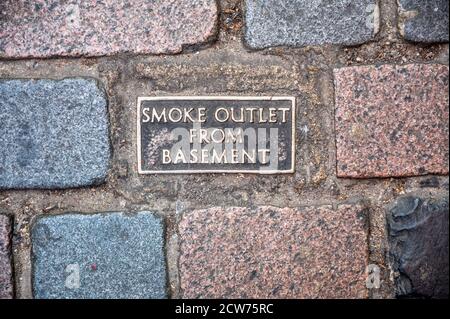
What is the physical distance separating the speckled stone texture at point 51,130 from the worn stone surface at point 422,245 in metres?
0.75

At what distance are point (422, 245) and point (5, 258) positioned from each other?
102 centimetres

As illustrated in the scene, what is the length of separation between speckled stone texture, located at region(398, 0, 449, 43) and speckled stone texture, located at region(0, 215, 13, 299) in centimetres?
108

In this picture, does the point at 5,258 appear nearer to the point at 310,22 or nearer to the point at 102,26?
the point at 102,26

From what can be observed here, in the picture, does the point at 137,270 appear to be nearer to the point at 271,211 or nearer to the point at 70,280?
the point at 70,280

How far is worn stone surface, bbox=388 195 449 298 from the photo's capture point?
1.07 meters

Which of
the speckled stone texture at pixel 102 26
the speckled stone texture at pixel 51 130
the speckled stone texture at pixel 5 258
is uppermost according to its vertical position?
the speckled stone texture at pixel 102 26

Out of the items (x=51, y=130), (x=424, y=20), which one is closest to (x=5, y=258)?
(x=51, y=130)

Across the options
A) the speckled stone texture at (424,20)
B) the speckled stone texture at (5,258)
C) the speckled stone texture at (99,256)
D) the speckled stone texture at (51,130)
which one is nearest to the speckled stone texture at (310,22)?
the speckled stone texture at (424,20)

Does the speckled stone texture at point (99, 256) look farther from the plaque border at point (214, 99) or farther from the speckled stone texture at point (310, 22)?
the speckled stone texture at point (310, 22)

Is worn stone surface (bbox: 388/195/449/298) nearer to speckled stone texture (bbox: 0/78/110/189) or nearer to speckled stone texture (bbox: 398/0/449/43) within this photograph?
speckled stone texture (bbox: 398/0/449/43)

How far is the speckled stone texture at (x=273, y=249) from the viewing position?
1094 millimetres

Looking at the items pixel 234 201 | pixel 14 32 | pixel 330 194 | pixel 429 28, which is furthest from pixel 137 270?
pixel 429 28

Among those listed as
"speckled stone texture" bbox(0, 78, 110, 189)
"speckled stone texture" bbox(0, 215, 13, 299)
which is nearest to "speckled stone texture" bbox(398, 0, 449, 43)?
"speckled stone texture" bbox(0, 78, 110, 189)
